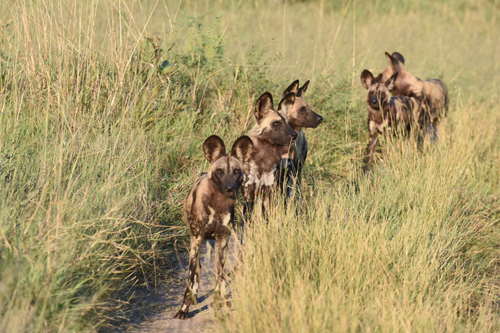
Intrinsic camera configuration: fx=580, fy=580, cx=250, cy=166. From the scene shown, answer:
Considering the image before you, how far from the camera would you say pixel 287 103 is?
483cm

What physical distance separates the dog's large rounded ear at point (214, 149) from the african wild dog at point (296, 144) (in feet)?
3.02

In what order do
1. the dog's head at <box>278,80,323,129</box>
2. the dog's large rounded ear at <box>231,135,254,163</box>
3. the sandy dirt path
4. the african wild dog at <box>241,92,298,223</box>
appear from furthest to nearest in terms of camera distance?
the dog's head at <box>278,80,323,129</box> → the african wild dog at <box>241,92,298,223</box> → the dog's large rounded ear at <box>231,135,254,163</box> → the sandy dirt path

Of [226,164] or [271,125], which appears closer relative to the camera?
[226,164]

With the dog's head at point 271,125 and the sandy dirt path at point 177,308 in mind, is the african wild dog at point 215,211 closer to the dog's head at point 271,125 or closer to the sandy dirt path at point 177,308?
the sandy dirt path at point 177,308

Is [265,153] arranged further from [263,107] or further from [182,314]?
[182,314]

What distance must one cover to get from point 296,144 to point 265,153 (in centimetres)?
60

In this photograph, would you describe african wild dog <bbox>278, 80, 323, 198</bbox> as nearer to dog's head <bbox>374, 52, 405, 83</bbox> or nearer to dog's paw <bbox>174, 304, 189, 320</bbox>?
dog's paw <bbox>174, 304, 189, 320</bbox>

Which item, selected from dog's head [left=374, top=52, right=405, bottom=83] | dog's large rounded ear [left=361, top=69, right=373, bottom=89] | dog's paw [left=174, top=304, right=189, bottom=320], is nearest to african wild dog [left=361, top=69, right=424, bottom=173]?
dog's large rounded ear [left=361, top=69, right=373, bottom=89]

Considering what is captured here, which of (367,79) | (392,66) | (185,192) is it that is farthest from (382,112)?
(185,192)

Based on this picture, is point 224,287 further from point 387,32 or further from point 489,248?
point 387,32

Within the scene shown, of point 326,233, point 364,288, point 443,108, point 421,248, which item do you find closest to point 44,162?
point 326,233

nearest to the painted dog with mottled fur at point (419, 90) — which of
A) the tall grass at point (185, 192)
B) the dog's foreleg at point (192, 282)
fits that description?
the tall grass at point (185, 192)

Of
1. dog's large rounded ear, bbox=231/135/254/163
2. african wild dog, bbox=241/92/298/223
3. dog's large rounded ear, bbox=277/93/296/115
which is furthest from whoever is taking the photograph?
dog's large rounded ear, bbox=277/93/296/115

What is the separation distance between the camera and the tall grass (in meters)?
2.96
